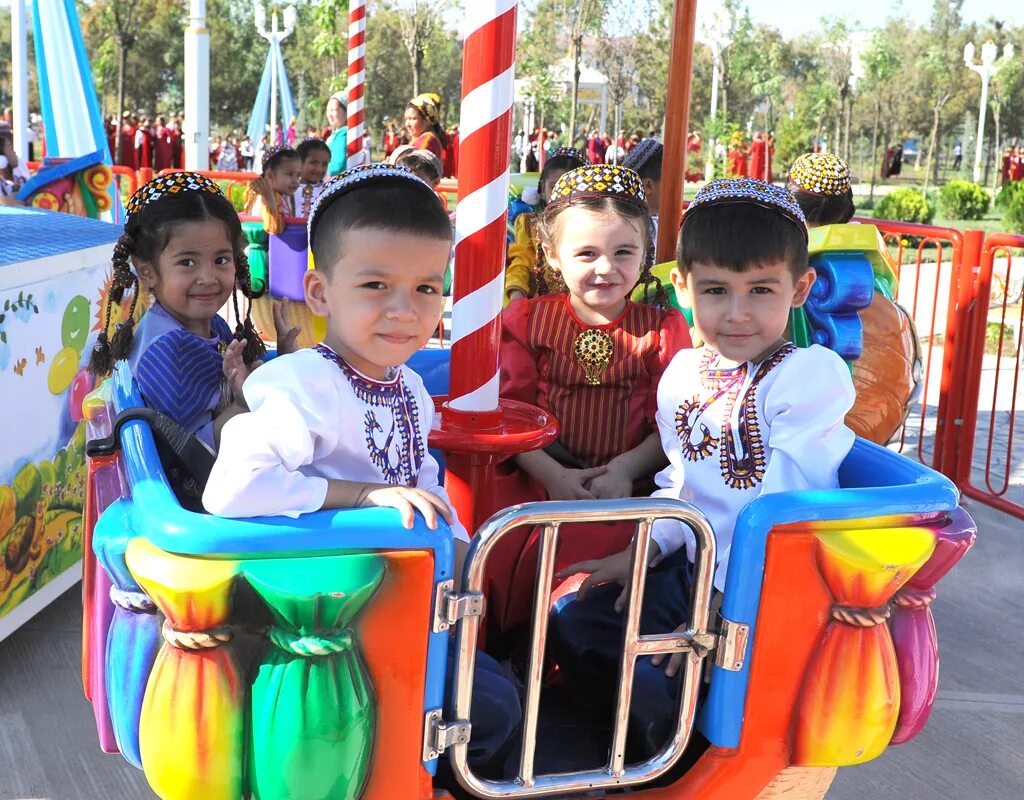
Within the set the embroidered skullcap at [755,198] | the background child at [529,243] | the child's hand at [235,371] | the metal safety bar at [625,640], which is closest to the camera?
the metal safety bar at [625,640]

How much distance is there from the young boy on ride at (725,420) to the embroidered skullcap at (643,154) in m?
3.01

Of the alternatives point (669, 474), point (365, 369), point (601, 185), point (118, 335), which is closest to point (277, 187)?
point (118, 335)

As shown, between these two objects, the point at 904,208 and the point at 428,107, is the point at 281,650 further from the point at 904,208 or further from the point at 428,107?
the point at 904,208

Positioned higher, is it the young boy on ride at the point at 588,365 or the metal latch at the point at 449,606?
the young boy on ride at the point at 588,365

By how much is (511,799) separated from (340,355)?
832 mm

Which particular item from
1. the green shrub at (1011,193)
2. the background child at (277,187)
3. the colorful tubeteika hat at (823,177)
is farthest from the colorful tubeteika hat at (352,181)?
the green shrub at (1011,193)

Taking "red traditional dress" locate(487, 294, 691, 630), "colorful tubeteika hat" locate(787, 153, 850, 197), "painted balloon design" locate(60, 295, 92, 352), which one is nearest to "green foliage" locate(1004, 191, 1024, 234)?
"colorful tubeteika hat" locate(787, 153, 850, 197)

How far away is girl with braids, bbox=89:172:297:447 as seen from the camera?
8.38ft

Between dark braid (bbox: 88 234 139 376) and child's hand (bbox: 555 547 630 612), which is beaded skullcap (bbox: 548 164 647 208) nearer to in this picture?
child's hand (bbox: 555 547 630 612)

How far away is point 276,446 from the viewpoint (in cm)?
175

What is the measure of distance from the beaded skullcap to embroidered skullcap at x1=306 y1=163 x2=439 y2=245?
0.66 m

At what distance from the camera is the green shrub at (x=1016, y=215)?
58.2 ft

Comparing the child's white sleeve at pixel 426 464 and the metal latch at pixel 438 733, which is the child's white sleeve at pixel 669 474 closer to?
the child's white sleeve at pixel 426 464

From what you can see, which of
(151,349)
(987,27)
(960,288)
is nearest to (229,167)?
(960,288)
